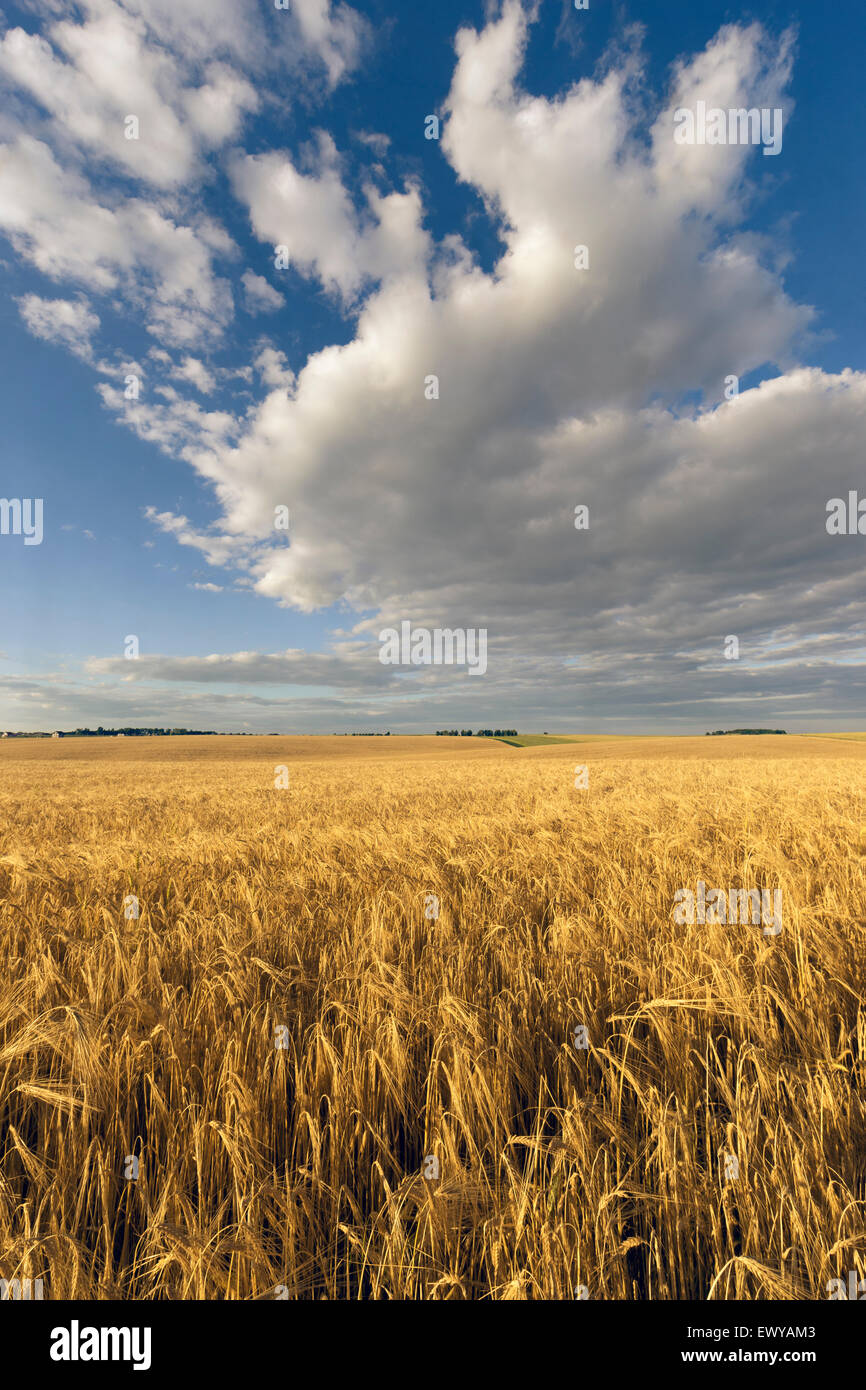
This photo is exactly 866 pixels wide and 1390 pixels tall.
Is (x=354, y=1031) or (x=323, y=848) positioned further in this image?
(x=323, y=848)

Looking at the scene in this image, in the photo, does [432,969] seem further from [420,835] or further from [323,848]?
[420,835]

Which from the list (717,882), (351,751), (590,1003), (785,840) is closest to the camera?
(590,1003)

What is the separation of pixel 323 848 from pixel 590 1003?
151 inches

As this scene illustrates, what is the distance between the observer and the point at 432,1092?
1891 mm

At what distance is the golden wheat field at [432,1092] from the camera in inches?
53.0

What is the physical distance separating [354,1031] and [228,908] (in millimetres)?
2047

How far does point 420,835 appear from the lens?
21.1 feet

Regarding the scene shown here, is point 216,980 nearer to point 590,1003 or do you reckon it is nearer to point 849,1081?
point 590,1003

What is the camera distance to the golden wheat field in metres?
1.35
